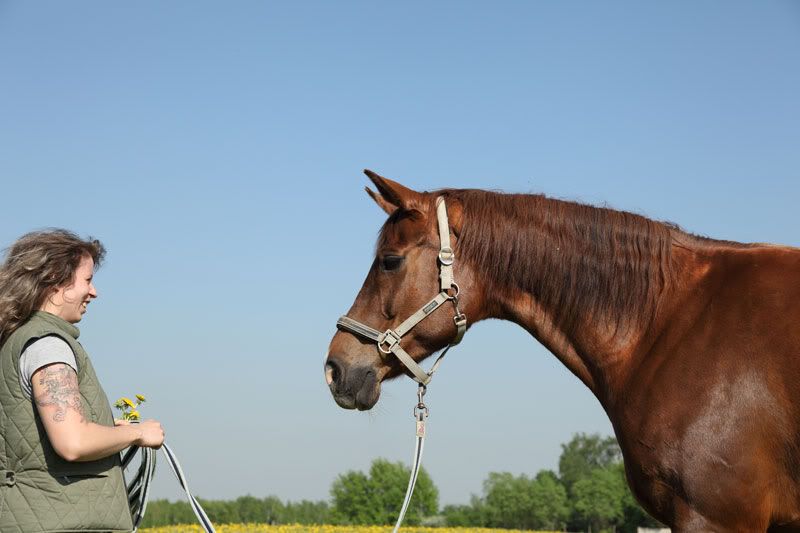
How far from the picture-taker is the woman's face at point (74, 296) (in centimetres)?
341

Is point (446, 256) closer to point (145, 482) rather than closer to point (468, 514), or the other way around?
point (145, 482)

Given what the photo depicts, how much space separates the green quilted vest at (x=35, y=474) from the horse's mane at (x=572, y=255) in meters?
2.32

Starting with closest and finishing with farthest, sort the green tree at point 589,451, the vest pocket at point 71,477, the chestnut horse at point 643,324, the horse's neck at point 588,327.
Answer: the vest pocket at point 71,477, the chestnut horse at point 643,324, the horse's neck at point 588,327, the green tree at point 589,451

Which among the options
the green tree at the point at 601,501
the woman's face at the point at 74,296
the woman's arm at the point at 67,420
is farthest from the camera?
the green tree at the point at 601,501

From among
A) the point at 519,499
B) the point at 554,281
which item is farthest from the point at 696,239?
Answer: the point at 519,499

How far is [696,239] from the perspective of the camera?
4383mm

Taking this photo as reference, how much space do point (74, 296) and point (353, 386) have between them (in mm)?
1656

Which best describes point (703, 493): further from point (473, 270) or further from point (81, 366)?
point (81, 366)

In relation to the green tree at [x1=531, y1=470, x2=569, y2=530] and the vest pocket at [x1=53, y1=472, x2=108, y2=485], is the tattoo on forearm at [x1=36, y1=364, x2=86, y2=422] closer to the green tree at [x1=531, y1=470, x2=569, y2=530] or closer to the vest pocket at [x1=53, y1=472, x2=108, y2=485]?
the vest pocket at [x1=53, y1=472, x2=108, y2=485]

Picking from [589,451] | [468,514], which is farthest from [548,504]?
[589,451]

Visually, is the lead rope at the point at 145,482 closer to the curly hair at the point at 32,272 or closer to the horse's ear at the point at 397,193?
the curly hair at the point at 32,272

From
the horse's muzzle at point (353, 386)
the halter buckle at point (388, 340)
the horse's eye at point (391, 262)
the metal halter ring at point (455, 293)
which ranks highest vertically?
the horse's eye at point (391, 262)

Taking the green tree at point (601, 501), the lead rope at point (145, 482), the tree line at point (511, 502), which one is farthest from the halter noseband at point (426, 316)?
the green tree at point (601, 501)

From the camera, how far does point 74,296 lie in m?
3.44
